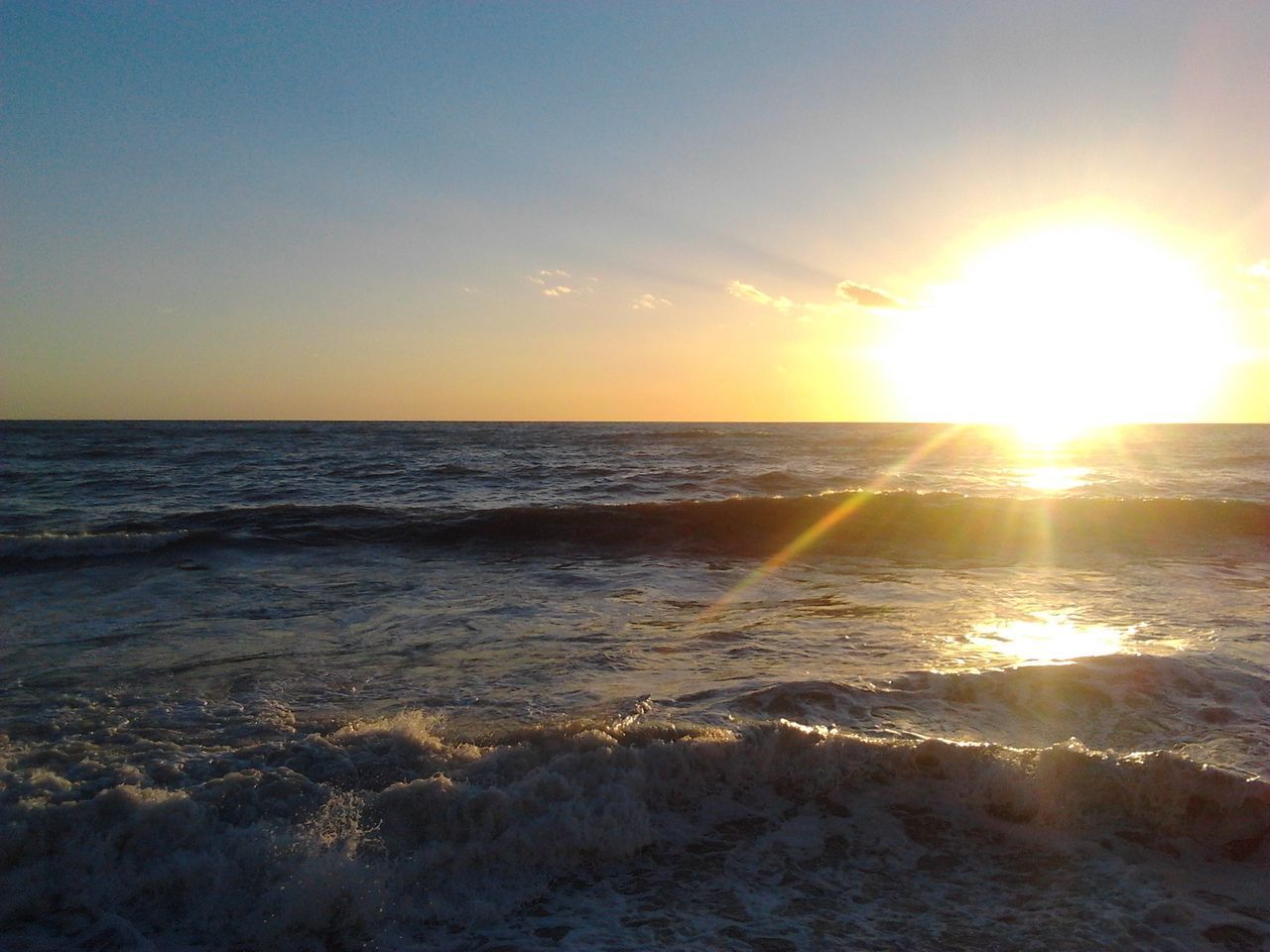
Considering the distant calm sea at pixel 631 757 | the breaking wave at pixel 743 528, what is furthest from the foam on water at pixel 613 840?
the breaking wave at pixel 743 528

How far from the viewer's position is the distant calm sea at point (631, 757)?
343cm

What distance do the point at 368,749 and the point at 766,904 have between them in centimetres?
240

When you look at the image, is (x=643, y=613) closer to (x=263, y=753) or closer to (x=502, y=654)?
(x=502, y=654)

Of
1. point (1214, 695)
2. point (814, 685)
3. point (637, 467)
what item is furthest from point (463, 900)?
point (637, 467)

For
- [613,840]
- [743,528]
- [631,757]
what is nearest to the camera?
[613,840]

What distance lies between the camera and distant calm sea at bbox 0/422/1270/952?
343 centimetres

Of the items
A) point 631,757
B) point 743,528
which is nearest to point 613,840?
point 631,757

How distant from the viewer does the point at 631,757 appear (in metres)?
4.48

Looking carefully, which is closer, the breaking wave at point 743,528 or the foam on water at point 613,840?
the foam on water at point 613,840

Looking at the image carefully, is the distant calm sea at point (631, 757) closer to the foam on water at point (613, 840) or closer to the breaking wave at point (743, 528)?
the foam on water at point (613, 840)

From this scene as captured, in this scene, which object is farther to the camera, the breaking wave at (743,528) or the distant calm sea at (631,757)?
the breaking wave at (743,528)

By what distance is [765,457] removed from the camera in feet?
126

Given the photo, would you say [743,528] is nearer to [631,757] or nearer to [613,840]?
[631,757]

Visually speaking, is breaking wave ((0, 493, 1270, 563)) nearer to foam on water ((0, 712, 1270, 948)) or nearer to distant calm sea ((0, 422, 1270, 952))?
distant calm sea ((0, 422, 1270, 952))
